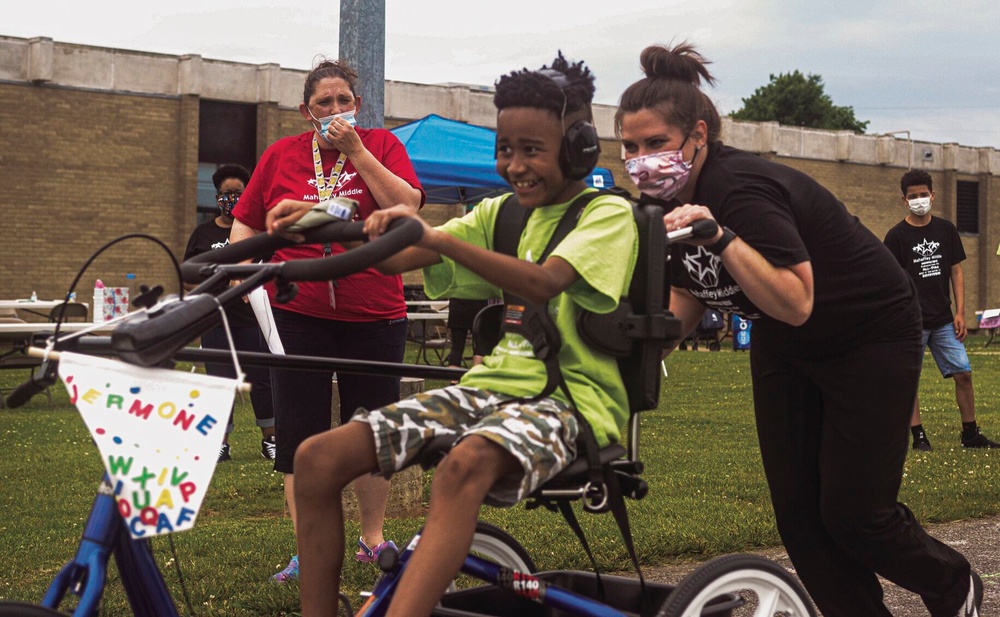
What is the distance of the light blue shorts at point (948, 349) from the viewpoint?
9789mm

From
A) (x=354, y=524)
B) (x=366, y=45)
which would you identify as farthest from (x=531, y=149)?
(x=366, y=45)

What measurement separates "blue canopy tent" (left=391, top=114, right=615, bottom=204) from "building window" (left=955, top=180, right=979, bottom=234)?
37.1 m

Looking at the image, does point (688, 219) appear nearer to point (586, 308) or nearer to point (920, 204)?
point (586, 308)

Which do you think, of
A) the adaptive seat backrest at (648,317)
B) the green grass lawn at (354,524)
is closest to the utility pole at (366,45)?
the green grass lawn at (354,524)

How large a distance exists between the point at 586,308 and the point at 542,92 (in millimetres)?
522

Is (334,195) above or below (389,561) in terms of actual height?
above

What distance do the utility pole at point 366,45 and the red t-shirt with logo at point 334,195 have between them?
1.65 metres

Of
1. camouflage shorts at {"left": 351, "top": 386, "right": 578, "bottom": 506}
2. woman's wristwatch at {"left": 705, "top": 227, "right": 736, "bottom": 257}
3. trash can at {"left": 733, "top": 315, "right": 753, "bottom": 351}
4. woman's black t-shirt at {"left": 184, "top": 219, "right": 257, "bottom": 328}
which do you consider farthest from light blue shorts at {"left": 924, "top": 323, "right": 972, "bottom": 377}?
trash can at {"left": 733, "top": 315, "right": 753, "bottom": 351}

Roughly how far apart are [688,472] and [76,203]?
23.4 meters

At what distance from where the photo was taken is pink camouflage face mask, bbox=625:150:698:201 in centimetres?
346

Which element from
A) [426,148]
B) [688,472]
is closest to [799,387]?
[688,472]

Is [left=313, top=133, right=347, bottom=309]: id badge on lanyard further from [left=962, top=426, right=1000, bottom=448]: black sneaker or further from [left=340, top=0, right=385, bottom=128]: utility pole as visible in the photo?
[left=962, top=426, right=1000, bottom=448]: black sneaker

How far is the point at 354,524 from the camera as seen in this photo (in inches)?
254

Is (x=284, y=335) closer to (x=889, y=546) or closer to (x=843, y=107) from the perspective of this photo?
(x=889, y=546)
